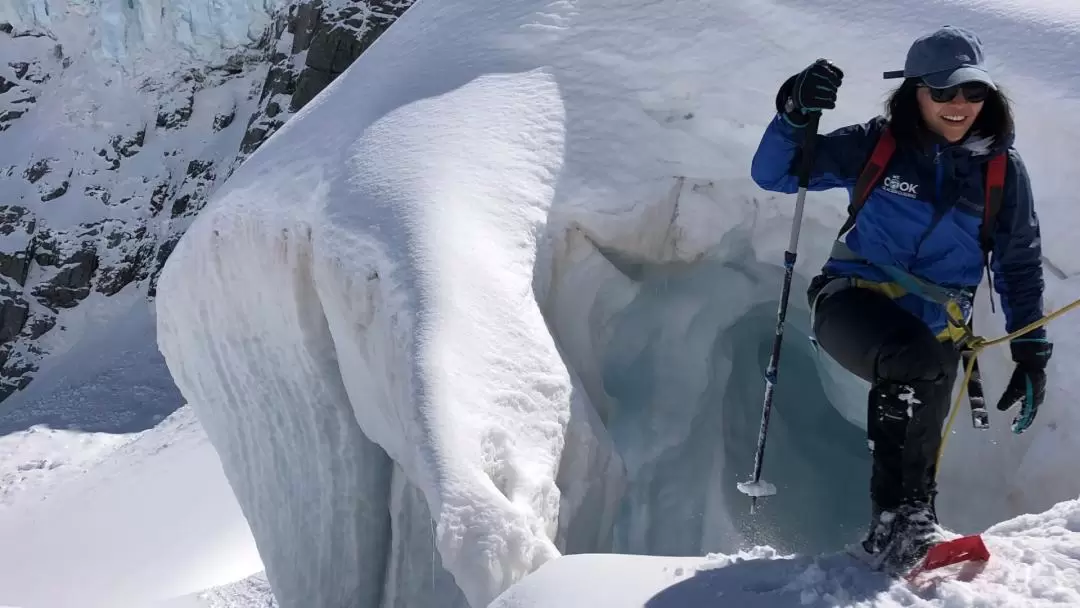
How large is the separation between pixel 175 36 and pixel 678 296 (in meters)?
23.5

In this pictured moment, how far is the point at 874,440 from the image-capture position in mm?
2066

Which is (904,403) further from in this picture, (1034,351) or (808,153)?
(808,153)

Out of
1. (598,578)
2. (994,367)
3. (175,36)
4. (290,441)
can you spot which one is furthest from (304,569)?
(175,36)

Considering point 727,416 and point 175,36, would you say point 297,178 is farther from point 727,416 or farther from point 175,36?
point 175,36

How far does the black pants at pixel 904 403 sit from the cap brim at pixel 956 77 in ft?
1.91

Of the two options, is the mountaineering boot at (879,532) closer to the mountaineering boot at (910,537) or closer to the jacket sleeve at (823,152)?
the mountaineering boot at (910,537)

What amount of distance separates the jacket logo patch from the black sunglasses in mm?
223

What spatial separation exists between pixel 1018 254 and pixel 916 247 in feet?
0.85

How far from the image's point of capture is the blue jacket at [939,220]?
2248 millimetres

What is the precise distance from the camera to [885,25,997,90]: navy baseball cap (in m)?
2.11

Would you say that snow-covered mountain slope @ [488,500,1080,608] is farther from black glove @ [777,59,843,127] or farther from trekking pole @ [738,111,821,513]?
black glove @ [777,59,843,127]

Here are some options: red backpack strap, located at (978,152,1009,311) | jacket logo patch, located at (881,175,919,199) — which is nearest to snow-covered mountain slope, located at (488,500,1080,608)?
red backpack strap, located at (978,152,1009,311)

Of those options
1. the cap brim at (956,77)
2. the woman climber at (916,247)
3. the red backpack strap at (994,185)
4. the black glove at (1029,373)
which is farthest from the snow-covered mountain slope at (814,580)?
the cap brim at (956,77)

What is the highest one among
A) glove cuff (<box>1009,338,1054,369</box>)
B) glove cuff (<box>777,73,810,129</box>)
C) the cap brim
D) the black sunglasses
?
the cap brim
